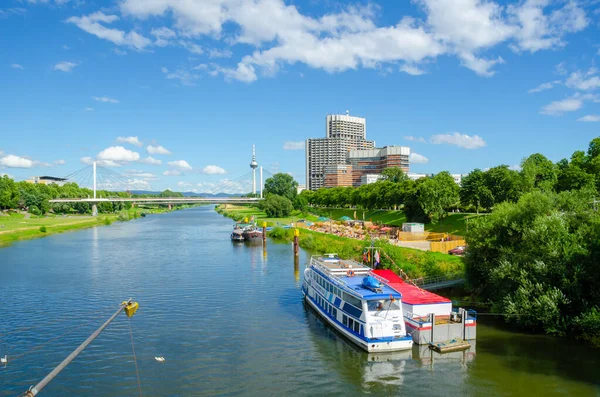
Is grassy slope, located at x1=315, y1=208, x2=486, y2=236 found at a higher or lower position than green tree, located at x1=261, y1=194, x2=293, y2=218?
lower

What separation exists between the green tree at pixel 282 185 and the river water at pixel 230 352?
131204mm

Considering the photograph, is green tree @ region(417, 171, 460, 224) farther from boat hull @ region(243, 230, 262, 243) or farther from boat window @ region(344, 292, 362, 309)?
boat window @ region(344, 292, 362, 309)

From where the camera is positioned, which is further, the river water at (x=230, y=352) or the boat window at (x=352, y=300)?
the boat window at (x=352, y=300)

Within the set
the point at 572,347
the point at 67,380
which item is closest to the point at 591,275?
the point at 572,347

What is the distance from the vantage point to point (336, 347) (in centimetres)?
2853

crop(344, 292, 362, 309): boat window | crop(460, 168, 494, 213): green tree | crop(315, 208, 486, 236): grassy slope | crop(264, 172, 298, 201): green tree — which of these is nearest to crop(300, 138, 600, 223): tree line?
A: crop(460, 168, 494, 213): green tree

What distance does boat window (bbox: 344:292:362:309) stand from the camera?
28.2 metres

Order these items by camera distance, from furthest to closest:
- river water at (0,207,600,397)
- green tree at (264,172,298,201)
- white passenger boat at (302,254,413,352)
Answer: green tree at (264,172,298,201), white passenger boat at (302,254,413,352), river water at (0,207,600,397)

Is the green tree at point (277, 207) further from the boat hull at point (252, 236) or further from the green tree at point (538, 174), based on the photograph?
the green tree at point (538, 174)

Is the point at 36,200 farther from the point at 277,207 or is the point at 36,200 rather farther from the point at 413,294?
the point at 413,294

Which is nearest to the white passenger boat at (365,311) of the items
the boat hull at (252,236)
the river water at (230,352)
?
the river water at (230,352)

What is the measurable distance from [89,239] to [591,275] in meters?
82.3

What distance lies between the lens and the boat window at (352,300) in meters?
28.2

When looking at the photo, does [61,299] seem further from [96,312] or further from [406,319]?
[406,319]
